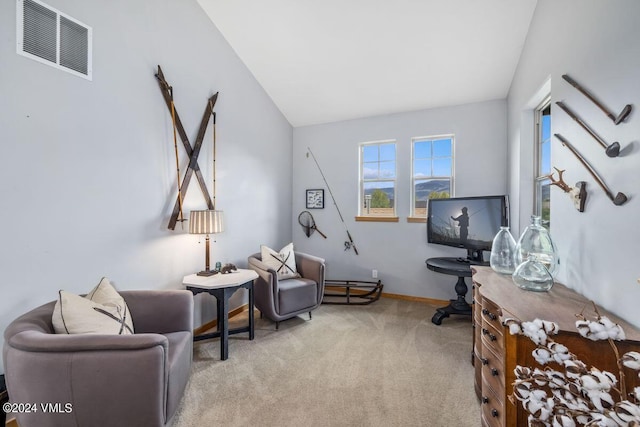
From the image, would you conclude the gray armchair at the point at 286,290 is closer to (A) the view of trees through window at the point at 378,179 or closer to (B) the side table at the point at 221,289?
(B) the side table at the point at 221,289

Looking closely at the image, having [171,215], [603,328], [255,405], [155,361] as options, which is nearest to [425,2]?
[603,328]

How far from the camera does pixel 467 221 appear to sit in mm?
3133

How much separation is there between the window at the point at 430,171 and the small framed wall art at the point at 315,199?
A: 143 cm

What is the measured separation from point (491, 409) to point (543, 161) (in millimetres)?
2205

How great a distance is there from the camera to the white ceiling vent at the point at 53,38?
1629 millimetres

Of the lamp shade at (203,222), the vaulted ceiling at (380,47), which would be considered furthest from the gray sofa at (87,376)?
the vaulted ceiling at (380,47)

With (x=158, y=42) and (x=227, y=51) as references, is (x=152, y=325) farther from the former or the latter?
(x=227, y=51)

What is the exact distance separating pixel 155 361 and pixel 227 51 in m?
3.34

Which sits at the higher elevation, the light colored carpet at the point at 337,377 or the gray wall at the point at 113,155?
the gray wall at the point at 113,155

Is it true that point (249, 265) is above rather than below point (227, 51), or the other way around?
below

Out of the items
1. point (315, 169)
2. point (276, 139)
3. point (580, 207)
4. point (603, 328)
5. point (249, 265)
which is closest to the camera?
point (603, 328)

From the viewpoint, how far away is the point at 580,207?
1531mm

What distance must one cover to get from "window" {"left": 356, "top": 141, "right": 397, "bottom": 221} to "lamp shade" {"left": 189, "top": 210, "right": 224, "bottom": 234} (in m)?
2.27

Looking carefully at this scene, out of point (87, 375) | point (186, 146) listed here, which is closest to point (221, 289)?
point (87, 375)
